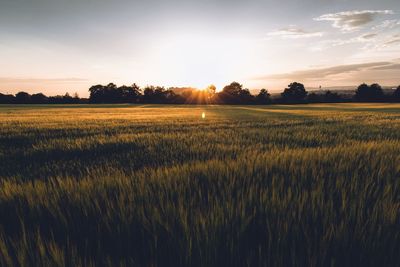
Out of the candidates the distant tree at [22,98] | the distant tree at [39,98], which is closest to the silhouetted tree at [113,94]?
the distant tree at [39,98]

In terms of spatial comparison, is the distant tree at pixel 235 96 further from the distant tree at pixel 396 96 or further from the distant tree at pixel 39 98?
the distant tree at pixel 39 98

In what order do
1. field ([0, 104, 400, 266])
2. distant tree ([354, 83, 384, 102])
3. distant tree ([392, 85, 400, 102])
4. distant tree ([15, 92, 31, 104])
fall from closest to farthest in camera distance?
field ([0, 104, 400, 266])
distant tree ([392, 85, 400, 102])
distant tree ([354, 83, 384, 102])
distant tree ([15, 92, 31, 104])

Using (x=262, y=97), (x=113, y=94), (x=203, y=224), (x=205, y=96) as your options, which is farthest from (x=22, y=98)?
(x=203, y=224)

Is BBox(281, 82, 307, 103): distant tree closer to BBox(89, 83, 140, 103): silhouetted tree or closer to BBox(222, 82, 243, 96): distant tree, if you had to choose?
BBox(222, 82, 243, 96): distant tree

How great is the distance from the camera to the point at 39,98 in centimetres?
8131

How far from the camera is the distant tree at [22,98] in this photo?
78125 millimetres

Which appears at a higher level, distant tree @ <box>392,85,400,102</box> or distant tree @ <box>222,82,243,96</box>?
distant tree @ <box>222,82,243,96</box>

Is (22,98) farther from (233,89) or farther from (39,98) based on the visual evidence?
(233,89)

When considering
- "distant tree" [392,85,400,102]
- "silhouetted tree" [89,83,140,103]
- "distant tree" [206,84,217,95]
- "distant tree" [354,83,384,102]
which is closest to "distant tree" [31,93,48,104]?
"silhouetted tree" [89,83,140,103]

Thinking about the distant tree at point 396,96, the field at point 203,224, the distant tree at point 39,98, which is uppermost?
the distant tree at point 39,98

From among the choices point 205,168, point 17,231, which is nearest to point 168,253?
point 17,231

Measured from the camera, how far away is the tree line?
7731 cm

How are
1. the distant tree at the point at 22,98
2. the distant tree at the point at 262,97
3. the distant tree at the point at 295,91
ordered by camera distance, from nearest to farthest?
the distant tree at the point at 22,98 → the distant tree at the point at 262,97 → the distant tree at the point at 295,91

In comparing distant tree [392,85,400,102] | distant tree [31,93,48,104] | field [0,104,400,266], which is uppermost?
distant tree [31,93,48,104]
